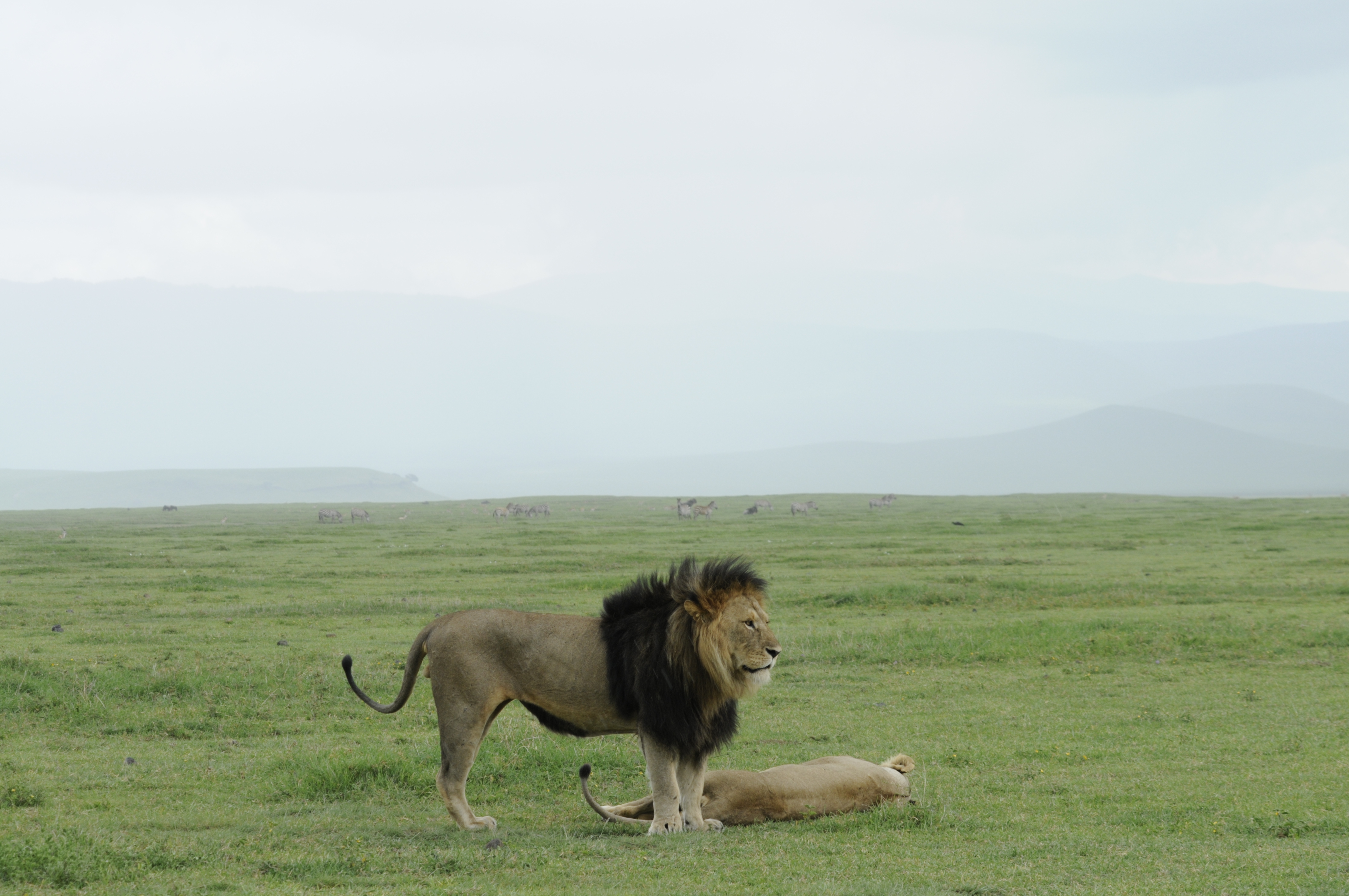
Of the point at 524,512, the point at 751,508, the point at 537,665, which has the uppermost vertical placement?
the point at 537,665

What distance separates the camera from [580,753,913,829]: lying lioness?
398 inches

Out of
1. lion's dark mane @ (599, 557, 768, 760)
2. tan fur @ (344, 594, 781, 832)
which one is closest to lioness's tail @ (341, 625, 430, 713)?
tan fur @ (344, 594, 781, 832)

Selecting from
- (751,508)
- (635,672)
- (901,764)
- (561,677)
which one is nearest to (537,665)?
(561,677)

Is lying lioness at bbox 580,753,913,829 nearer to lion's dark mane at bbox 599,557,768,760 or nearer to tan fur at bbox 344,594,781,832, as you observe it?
tan fur at bbox 344,594,781,832

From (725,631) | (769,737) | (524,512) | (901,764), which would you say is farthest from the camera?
(524,512)

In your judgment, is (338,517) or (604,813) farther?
(338,517)

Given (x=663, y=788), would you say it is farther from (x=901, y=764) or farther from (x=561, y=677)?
(x=901, y=764)

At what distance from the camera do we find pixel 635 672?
9.57m

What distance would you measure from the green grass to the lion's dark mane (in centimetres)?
83

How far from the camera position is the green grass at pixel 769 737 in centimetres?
835

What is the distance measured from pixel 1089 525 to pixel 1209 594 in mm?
24348

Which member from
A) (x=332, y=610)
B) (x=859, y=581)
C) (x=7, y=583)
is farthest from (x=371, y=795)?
(x=7, y=583)

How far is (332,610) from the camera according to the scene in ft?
79.7

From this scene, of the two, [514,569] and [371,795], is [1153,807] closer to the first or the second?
[371,795]
